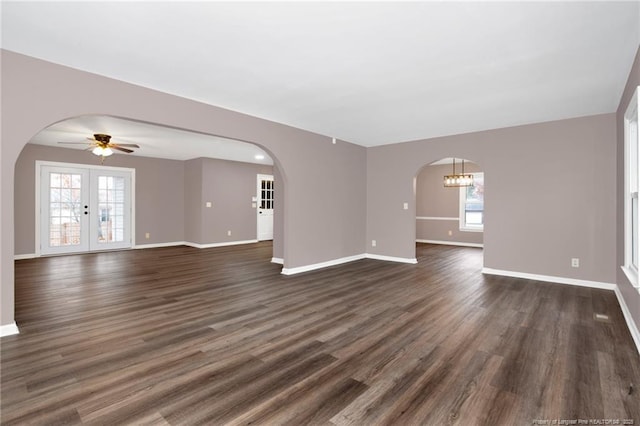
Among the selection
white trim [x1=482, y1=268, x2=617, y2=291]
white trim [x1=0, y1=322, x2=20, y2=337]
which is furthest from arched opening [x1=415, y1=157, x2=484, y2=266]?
white trim [x1=0, y1=322, x2=20, y2=337]

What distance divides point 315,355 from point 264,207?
25.7 feet

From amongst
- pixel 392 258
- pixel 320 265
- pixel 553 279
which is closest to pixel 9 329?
pixel 320 265

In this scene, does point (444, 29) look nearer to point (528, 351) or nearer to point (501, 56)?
point (501, 56)

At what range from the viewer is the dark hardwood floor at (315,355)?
174 cm

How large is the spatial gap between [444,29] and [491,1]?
0.36 m

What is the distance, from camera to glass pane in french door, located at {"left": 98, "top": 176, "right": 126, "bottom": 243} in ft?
25.1

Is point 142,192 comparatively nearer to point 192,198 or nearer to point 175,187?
point 175,187

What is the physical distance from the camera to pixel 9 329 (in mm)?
2693

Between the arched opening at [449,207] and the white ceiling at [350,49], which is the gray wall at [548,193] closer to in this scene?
the white ceiling at [350,49]

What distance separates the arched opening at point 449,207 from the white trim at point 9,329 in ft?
27.5

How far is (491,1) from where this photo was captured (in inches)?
79.7

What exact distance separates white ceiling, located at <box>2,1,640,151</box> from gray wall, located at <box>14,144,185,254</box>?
5337 millimetres

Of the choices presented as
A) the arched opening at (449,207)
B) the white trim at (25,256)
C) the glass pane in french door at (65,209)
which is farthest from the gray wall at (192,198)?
the arched opening at (449,207)

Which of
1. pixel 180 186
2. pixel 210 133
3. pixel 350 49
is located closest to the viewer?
pixel 350 49
